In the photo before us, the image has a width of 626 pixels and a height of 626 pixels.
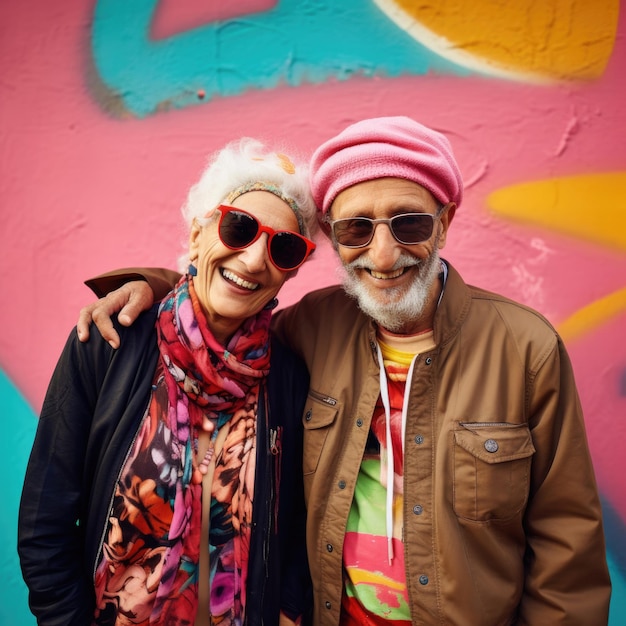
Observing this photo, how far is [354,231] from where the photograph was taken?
162cm

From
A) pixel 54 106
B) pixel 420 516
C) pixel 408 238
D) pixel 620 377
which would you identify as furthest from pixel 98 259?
pixel 620 377

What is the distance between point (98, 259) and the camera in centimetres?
268

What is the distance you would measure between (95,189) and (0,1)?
1.16m

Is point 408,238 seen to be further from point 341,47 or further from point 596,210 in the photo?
point 341,47

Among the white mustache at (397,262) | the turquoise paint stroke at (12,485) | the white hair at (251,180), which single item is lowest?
the turquoise paint stroke at (12,485)

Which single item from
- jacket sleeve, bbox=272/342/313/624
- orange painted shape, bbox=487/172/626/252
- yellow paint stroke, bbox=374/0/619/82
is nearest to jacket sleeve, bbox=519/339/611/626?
jacket sleeve, bbox=272/342/313/624

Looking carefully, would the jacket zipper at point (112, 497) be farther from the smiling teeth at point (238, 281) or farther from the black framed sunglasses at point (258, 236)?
the black framed sunglasses at point (258, 236)

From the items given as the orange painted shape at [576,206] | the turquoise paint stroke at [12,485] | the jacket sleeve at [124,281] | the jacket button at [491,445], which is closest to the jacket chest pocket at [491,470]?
the jacket button at [491,445]

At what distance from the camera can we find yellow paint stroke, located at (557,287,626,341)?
2.32 m

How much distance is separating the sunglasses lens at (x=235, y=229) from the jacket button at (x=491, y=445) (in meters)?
0.96

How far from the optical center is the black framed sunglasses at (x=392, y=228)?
156 centimetres

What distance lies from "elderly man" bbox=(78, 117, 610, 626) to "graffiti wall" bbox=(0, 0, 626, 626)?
896 millimetres

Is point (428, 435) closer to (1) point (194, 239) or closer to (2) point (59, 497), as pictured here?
(1) point (194, 239)

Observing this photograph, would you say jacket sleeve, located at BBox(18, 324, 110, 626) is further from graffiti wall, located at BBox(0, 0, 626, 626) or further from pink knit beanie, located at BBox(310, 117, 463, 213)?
graffiti wall, located at BBox(0, 0, 626, 626)
